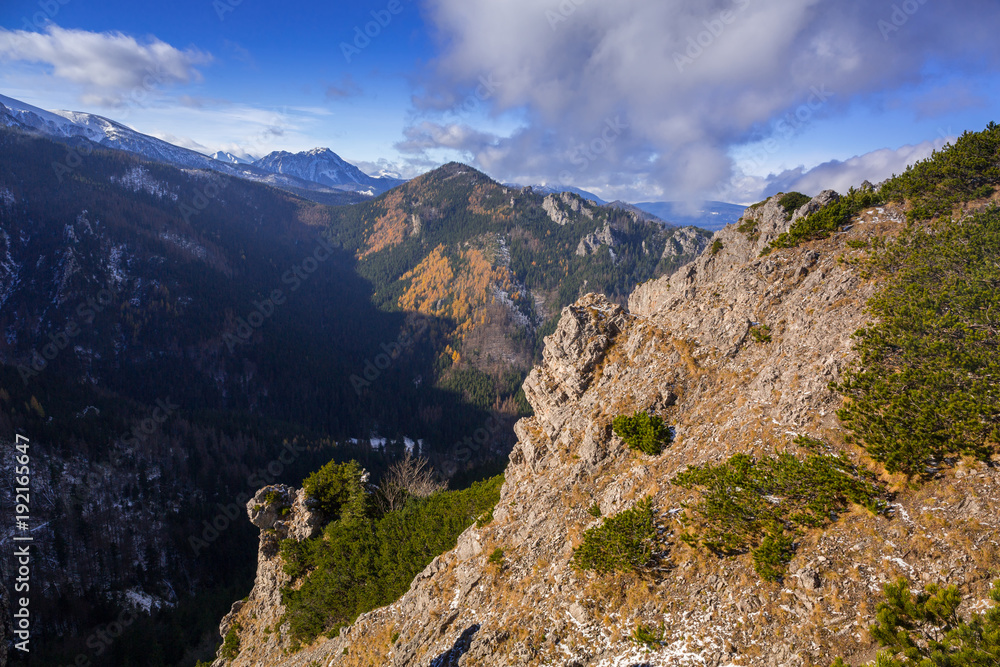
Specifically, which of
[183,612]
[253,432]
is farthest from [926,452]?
[253,432]

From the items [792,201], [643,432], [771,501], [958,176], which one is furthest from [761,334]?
[792,201]

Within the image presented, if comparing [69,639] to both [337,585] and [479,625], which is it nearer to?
[337,585]

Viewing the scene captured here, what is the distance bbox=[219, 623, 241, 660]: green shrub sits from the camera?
147 feet

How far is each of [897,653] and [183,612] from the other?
124041 mm

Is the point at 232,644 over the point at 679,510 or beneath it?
beneath

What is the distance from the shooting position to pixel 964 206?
947 inches

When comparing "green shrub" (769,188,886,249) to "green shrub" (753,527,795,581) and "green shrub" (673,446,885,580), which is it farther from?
"green shrub" (753,527,795,581)

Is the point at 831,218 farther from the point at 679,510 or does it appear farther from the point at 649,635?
the point at 649,635

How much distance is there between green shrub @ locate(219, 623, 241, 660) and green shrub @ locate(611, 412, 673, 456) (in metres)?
50.7

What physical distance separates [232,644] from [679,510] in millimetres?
53259

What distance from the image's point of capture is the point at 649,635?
1705 centimetres

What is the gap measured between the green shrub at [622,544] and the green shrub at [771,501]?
174 centimetres

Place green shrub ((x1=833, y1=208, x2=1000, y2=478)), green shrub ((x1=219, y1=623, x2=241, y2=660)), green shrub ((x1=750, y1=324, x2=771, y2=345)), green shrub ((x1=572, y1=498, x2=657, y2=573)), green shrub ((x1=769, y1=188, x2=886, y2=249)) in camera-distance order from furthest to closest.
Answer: green shrub ((x1=219, y1=623, x2=241, y2=660)) < green shrub ((x1=769, y1=188, x2=886, y2=249)) < green shrub ((x1=750, y1=324, x2=771, y2=345)) < green shrub ((x1=572, y1=498, x2=657, y2=573)) < green shrub ((x1=833, y1=208, x2=1000, y2=478))

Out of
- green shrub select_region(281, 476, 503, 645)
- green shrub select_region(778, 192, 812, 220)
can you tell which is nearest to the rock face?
green shrub select_region(281, 476, 503, 645)
